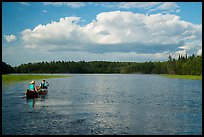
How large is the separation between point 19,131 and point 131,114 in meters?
10.4

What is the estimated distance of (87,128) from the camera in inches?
774

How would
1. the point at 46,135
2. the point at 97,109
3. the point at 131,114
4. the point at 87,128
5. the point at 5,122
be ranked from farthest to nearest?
1. the point at 97,109
2. the point at 131,114
3. the point at 5,122
4. the point at 87,128
5. the point at 46,135

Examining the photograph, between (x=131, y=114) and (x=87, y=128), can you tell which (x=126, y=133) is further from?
(x=131, y=114)

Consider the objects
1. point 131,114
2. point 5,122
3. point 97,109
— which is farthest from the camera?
point 97,109

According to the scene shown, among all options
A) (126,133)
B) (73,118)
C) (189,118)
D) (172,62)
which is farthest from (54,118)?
(172,62)

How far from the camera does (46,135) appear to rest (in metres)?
18.0

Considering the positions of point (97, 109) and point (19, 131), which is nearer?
point (19, 131)

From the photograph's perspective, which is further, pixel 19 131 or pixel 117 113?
pixel 117 113

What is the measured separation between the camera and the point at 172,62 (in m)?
155

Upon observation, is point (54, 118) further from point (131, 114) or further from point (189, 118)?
point (189, 118)

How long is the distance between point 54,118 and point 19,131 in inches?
189

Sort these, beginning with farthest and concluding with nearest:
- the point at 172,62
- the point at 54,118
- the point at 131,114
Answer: the point at 172,62 < the point at 131,114 < the point at 54,118

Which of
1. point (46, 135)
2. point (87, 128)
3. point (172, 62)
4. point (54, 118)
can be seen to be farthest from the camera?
point (172, 62)

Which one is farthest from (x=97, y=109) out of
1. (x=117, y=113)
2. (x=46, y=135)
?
(x=46, y=135)
